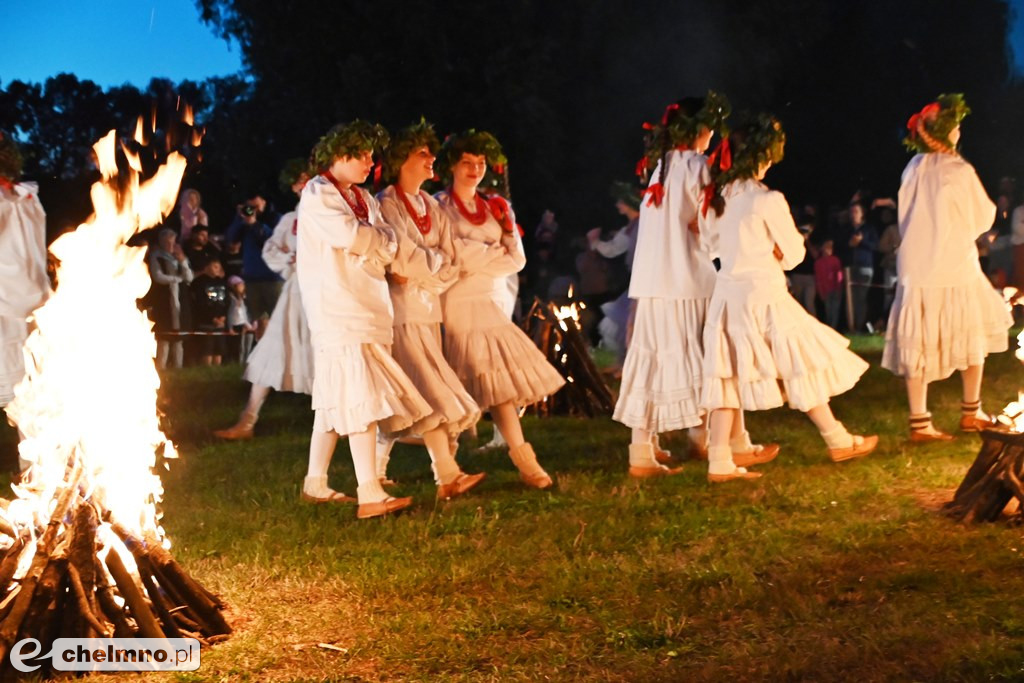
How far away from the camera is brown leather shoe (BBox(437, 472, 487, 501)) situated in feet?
27.5

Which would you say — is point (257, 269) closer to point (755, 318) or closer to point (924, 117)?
point (924, 117)

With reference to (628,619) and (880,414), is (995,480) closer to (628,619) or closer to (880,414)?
(628,619)

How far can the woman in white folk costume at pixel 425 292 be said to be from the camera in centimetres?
827

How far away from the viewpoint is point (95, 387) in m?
5.61

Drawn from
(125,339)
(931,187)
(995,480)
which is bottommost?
(995,480)

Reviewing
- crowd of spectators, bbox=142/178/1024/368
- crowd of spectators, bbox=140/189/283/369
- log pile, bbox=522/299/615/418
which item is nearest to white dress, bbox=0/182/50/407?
log pile, bbox=522/299/615/418

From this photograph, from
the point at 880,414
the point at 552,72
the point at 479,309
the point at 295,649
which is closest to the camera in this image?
the point at 295,649

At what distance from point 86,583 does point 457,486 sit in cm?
339

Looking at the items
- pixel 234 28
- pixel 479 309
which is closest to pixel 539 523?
pixel 479 309

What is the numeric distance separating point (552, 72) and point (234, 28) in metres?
5.96

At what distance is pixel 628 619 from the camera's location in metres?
5.80

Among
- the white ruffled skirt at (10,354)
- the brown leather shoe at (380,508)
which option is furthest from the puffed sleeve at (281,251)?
the brown leather shoe at (380,508)

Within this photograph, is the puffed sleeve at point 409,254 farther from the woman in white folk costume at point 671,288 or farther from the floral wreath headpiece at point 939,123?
the floral wreath headpiece at point 939,123

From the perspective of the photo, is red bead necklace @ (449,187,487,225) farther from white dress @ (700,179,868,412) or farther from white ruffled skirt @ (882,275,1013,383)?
white ruffled skirt @ (882,275,1013,383)
